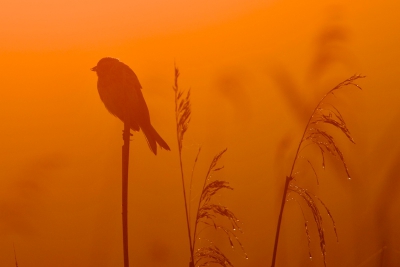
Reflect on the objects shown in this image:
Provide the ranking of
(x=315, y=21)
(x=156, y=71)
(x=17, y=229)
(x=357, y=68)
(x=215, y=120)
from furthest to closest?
1. (x=357, y=68)
2. (x=315, y=21)
3. (x=215, y=120)
4. (x=156, y=71)
5. (x=17, y=229)

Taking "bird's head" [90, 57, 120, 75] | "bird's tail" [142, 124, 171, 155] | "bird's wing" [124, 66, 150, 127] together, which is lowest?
"bird's tail" [142, 124, 171, 155]

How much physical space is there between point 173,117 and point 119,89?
0.22 metres

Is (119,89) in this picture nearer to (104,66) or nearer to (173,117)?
(104,66)

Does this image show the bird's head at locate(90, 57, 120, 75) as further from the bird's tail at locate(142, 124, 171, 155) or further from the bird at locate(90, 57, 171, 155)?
the bird's tail at locate(142, 124, 171, 155)

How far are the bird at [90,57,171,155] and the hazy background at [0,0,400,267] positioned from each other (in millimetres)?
86

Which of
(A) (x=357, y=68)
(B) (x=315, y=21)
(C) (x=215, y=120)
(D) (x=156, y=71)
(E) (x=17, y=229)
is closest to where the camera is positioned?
(E) (x=17, y=229)

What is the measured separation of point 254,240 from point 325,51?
551 mm

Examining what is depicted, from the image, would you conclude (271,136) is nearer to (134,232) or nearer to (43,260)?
(134,232)

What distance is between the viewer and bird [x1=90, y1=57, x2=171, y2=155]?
59 cm

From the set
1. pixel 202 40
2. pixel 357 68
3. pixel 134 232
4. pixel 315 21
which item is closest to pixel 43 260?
pixel 134 232

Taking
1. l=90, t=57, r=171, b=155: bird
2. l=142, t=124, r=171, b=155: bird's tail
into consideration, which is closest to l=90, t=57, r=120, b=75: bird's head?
l=90, t=57, r=171, b=155: bird

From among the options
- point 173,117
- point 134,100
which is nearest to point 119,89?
point 134,100

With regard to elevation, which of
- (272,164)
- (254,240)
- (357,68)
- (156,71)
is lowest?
(254,240)

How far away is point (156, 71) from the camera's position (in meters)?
0.76
